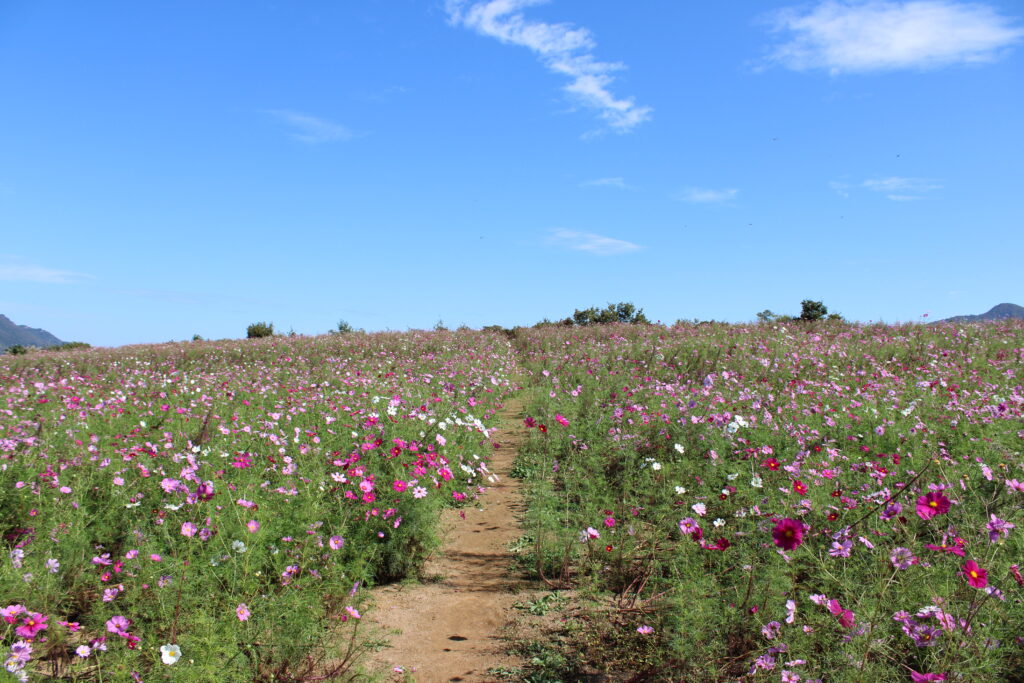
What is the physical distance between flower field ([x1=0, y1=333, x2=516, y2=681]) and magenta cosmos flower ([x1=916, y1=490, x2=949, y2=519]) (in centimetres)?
282

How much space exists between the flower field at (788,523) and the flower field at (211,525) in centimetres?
130

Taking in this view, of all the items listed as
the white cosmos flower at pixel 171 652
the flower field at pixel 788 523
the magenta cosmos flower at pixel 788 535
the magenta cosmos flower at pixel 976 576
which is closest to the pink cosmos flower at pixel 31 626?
the white cosmos flower at pixel 171 652

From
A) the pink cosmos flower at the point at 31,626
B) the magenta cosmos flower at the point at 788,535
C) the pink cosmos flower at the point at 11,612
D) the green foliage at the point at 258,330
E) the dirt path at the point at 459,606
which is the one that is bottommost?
the dirt path at the point at 459,606

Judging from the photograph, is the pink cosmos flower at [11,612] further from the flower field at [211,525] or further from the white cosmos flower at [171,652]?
the white cosmos flower at [171,652]

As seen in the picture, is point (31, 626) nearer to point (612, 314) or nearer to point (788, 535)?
point (788, 535)

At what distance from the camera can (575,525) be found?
509cm

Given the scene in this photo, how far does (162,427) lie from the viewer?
6.56m

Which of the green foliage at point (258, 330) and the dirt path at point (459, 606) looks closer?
the dirt path at point (459, 606)

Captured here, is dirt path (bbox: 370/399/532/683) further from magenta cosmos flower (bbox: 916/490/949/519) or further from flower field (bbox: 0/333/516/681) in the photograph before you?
magenta cosmos flower (bbox: 916/490/949/519)

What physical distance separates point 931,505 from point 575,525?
9.22 feet

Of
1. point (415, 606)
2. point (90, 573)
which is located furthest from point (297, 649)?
point (90, 573)

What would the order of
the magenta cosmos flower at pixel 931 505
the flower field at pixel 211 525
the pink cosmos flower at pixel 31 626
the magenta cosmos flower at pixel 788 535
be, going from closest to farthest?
the magenta cosmos flower at pixel 788 535
the magenta cosmos flower at pixel 931 505
the pink cosmos flower at pixel 31 626
the flower field at pixel 211 525

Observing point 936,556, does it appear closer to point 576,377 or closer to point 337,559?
point 337,559

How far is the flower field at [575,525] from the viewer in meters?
3.12
